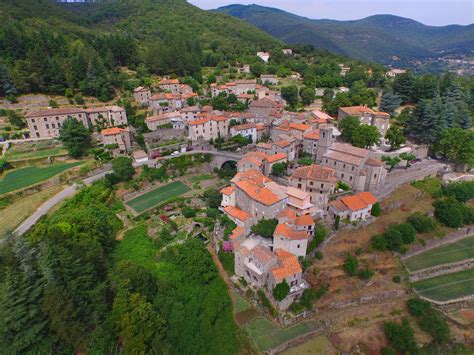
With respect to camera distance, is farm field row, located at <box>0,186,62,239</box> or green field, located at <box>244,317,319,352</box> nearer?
green field, located at <box>244,317,319,352</box>

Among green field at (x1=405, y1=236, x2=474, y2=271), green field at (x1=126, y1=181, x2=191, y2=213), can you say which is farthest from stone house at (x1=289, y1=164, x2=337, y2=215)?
green field at (x1=126, y1=181, x2=191, y2=213)

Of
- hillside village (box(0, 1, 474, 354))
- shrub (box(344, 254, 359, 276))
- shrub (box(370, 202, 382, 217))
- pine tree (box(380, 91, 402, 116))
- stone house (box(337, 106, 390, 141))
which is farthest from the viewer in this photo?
pine tree (box(380, 91, 402, 116))

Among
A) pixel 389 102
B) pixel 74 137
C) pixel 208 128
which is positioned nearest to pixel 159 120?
pixel 208 128

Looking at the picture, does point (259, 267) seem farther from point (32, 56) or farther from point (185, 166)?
point (32, 56)

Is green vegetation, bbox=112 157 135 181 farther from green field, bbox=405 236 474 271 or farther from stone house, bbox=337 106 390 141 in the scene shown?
green field, bbox=405 236 474 271

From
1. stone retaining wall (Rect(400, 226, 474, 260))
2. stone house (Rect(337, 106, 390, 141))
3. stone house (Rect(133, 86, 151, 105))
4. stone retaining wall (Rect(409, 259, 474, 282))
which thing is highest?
stone house (Rect(133, 86, 151, 105))

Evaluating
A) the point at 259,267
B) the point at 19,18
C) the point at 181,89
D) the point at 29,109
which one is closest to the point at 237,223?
the point at 259,267

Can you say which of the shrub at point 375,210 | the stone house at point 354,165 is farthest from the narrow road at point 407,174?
the shrub at point 375,210

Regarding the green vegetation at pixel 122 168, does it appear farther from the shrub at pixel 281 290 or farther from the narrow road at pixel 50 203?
the shrub at pixel 281 290
